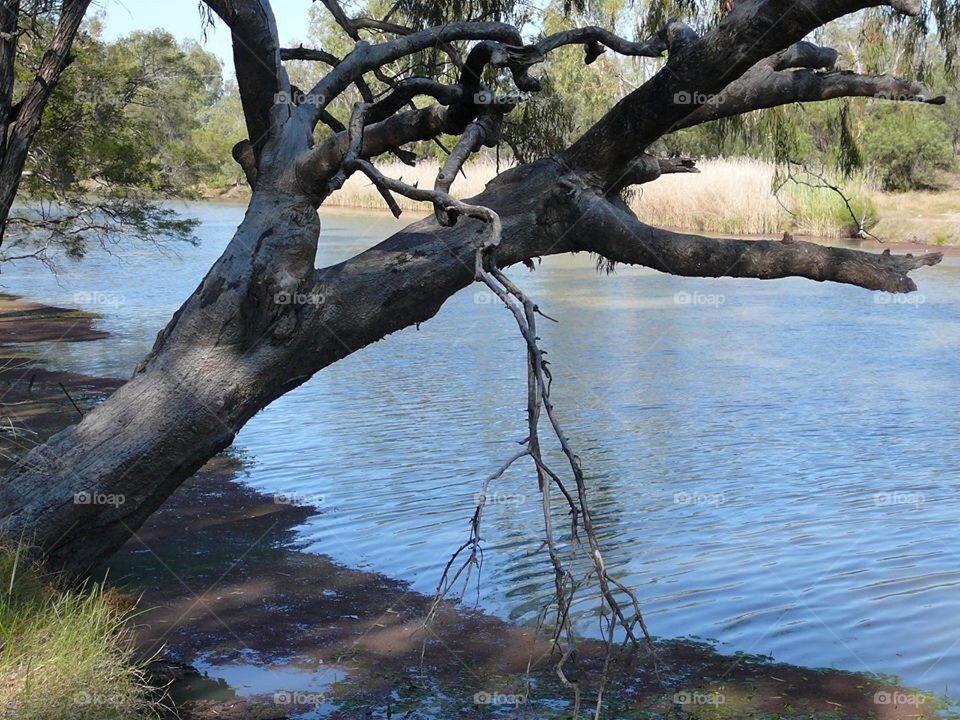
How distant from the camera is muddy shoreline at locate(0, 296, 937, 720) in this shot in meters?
4.59

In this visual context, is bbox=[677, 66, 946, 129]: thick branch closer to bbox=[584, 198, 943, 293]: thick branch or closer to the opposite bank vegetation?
bbox=[584, 198, 943, 293]: thick branch

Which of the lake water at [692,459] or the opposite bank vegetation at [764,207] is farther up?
the opposite bank vegetation at [764,207]

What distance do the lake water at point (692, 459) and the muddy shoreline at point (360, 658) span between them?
0.28m

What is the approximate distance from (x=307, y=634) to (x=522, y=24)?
13.0 feet

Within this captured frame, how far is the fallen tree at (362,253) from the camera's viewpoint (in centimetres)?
455

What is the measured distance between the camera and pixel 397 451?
348 inches

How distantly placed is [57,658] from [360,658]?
1.65 metres

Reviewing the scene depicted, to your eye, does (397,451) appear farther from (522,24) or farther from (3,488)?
(3,488)

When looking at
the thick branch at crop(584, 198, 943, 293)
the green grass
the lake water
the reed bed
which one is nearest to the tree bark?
the thick branch at crop(584, 198, 943, 293)

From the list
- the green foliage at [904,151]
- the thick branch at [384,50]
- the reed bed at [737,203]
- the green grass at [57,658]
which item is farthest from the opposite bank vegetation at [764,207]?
the green grass at [57,658]

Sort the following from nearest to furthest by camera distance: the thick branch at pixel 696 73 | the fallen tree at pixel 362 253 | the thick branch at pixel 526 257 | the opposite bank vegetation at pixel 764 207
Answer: the thick branch at pixel 696 73
the fallen tree at pixel 362 253
the thick branch at pixel 526 257
the opposite bank vegetation at pixel 764 207

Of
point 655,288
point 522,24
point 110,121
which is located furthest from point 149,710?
point 655,288

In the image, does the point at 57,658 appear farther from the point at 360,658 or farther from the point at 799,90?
the point at 799,90

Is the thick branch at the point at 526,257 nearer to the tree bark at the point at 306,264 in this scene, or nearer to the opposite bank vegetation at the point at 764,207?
the tree bark at the point at 306,264
